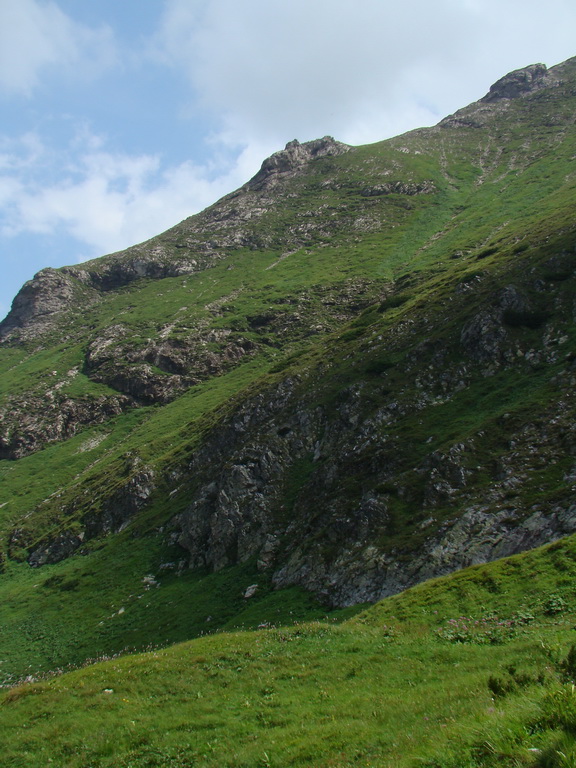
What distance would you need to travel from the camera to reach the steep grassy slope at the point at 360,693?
30.7 feet

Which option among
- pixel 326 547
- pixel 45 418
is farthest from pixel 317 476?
pixel 45 418

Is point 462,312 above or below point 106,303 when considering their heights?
below

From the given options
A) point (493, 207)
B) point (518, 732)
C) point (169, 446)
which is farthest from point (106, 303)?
point (518, 732)

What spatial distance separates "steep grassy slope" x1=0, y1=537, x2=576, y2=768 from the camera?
9359 mm

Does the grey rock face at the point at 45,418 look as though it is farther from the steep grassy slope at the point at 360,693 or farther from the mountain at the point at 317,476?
the steep grassy slope at the point at 360,693

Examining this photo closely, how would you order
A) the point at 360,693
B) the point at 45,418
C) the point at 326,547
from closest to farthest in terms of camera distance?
the point at 360,693
the point at 326,547
the point at 45,418

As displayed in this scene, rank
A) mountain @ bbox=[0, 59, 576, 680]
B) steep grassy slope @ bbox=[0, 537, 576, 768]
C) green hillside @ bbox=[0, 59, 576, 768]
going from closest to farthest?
steep grassy slope @ bbox=[0, 537, 576, 768], green hillside @ bbox=[0, 59, 576, 768], mountain @ bbox=[0, 59, 576, 680]

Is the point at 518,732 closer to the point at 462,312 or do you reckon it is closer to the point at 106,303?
the point at 462,312

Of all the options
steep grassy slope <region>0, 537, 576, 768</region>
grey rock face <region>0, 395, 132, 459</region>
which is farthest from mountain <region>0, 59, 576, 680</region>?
steep grassy slope <region>0, 537, 576, 768</region>

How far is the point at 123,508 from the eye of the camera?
2813 inches

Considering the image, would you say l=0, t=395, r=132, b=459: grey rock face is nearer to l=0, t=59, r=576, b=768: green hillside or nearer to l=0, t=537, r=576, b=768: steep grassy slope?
l=0, t=59, r=576, b=768: green hillside

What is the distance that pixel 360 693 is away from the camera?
53.7 ft

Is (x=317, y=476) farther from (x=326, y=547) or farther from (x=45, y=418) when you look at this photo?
(x=45, y=418)

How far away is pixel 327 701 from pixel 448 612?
920cm
